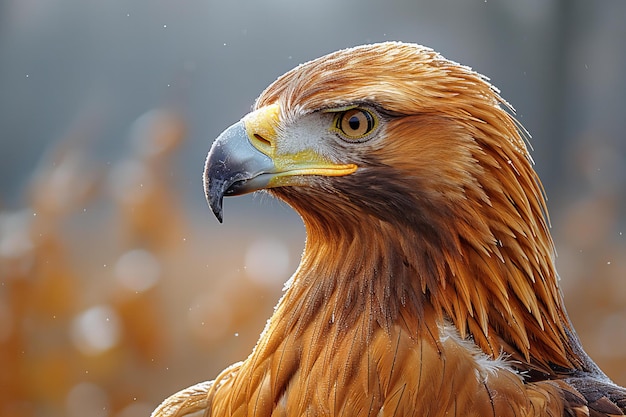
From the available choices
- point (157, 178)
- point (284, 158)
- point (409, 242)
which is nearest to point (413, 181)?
point (409, 242)

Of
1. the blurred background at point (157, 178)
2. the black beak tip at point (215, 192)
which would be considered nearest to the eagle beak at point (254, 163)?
the black beak tip at point (215, 192)

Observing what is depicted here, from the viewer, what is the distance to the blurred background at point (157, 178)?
12.1 feet

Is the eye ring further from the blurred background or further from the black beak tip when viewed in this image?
the blurred background

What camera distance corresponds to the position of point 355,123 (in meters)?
1.50

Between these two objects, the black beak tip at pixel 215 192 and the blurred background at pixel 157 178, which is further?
the blurred background at pixel 157 178

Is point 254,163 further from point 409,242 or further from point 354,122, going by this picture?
point 409,242

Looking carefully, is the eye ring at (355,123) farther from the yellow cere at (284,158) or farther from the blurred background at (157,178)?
the blurred background at (157,178)

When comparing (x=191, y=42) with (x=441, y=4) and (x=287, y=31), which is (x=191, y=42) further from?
(x=441, y=4)

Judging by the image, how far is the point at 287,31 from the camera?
3.78m

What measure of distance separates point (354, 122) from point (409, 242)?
26 cm

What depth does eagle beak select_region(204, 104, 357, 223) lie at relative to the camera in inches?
58.1

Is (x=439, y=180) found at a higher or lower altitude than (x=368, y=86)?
lower

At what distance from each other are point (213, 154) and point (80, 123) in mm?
2552

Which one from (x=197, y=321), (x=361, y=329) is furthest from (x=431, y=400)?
(x=197, y=321)
